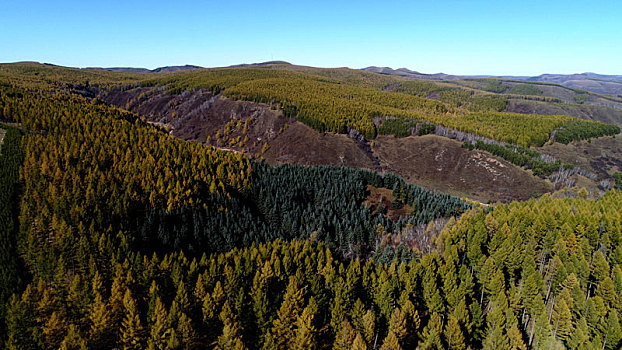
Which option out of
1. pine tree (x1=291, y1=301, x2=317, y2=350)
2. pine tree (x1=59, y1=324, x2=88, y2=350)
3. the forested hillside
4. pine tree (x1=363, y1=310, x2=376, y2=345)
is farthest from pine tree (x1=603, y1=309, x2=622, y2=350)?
pine tree (x1=59, y1=324, x2=88, y2=350)

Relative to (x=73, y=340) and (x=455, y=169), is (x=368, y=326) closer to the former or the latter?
(x=73, y=340)

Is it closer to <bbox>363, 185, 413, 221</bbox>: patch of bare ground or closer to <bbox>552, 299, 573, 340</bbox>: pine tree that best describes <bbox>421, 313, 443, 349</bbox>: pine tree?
<bbox>552, 299, 573, 340</bbox>: pine tree

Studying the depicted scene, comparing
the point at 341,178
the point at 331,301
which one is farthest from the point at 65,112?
the point at 331,301

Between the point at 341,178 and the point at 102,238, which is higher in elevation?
the point at 102,238

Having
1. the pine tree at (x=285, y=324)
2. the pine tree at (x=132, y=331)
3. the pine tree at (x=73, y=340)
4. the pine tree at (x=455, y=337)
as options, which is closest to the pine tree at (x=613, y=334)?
the pine tree at (x=455, y=337)

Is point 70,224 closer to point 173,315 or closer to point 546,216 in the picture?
point 173,315

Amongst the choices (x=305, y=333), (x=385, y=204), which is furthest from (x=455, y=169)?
(x=305, y=333)
